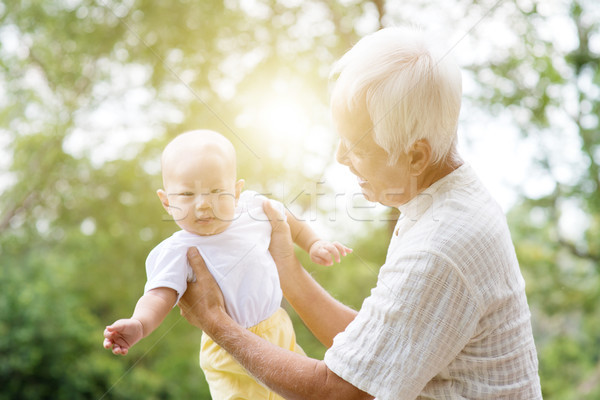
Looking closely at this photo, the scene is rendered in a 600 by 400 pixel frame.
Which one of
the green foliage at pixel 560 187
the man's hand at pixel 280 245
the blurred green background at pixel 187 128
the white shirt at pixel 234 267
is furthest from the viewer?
the green foliage at pixel 560 187

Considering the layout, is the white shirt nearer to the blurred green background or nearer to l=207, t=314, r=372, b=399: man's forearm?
l=207, t=314, r=372, b=399: man's forearm

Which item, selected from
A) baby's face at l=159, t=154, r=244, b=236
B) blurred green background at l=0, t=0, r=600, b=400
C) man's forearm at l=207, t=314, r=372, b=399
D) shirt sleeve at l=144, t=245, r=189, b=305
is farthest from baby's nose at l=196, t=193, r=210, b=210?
blurred green background at l=0, t=0, r=600, b=400

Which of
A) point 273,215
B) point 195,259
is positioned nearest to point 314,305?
point 273,215

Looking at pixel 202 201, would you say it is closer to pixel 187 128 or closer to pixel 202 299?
pixel 202 299

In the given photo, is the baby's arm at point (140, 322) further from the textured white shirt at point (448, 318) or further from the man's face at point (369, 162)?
the man's face at point (369, 162)

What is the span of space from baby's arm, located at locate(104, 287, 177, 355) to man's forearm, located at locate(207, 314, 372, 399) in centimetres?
11

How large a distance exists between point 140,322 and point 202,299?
15cm

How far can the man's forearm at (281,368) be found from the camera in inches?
39.5

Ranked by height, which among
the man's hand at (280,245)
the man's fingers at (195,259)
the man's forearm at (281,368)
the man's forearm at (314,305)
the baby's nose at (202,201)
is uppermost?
the baby's nose at (202,201)

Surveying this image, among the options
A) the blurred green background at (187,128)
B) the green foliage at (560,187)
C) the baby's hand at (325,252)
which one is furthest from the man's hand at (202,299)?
the green foliage at (560,187)

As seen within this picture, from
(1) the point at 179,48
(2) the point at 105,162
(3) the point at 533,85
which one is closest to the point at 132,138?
(2) the point at 105,162

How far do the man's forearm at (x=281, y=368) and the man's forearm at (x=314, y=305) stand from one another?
25 centimetres

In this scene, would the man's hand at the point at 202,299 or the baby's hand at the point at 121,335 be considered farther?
the man's hand at the point at 202,299

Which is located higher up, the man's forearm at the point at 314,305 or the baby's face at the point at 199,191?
the baby's face at the point at 199,191
